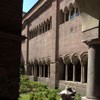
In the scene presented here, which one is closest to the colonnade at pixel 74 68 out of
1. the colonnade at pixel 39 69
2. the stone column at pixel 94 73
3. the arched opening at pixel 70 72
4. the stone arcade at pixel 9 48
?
the arched opening at pixel 70 72

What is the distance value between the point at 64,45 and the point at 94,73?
1069 centimetres

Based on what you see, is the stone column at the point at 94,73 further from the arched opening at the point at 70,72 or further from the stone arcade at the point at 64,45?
the arched opening at the point at 70,72

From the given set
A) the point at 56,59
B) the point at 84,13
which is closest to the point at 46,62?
the point at 56,59

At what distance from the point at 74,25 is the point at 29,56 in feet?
37.7

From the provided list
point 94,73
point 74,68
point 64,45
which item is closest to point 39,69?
point 64,45

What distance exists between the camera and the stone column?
6.82 meters

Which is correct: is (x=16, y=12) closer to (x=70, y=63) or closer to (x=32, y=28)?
(x=70, y=63)

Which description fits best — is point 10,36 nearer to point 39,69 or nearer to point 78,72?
point 78,72

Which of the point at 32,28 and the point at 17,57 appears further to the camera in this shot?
the point at 32,28

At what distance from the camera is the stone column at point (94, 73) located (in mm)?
6816

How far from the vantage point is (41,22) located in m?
23.3

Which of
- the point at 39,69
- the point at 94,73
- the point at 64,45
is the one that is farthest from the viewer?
the point at 39,69

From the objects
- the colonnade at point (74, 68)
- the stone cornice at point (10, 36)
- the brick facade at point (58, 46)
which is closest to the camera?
the stone cornice at point (10, 36)

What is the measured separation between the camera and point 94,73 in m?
6.89
